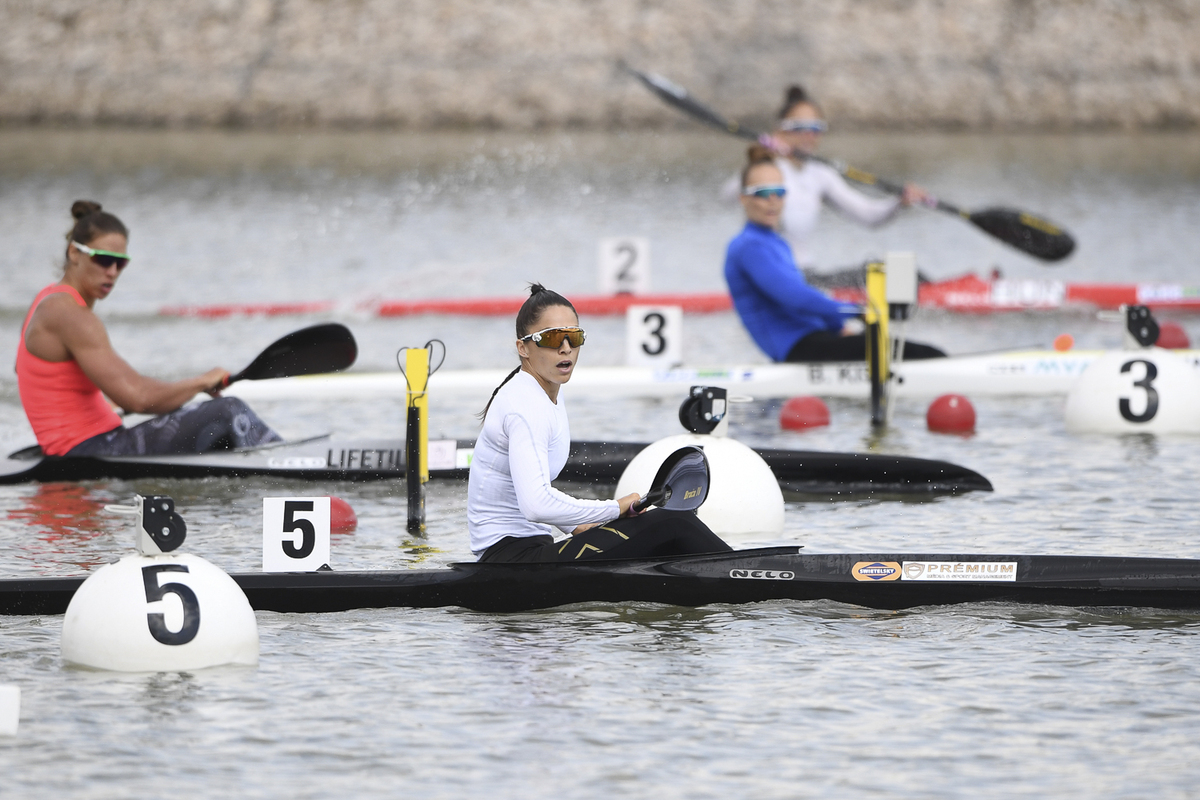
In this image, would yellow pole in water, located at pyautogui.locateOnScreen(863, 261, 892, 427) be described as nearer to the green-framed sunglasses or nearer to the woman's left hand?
the woman's left hand

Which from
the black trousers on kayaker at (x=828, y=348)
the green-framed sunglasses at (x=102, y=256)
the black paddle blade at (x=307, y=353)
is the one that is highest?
the green-framed sunglasses at (x=102, y=256)

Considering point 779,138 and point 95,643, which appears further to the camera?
point 779,138

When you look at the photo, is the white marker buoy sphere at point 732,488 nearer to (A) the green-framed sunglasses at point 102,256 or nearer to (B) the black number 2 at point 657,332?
(A) the green-framed sunglasses at point 102,256

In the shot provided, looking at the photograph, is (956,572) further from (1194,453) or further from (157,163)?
(157,163)

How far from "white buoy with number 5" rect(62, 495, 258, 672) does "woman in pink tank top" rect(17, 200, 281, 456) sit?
2611 mm

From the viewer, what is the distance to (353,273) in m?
18.6

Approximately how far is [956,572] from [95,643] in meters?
2.79

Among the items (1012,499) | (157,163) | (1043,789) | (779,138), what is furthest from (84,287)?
(157,163)

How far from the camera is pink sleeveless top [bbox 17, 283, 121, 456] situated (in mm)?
8016

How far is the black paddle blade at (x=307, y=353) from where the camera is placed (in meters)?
8.15

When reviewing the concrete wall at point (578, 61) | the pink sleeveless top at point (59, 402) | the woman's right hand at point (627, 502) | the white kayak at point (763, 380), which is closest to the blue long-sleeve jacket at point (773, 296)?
the white kayak at point (763, 380)

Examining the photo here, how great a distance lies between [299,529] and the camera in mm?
6020

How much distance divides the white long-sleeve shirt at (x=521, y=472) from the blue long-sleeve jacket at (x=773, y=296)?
14.6 ft

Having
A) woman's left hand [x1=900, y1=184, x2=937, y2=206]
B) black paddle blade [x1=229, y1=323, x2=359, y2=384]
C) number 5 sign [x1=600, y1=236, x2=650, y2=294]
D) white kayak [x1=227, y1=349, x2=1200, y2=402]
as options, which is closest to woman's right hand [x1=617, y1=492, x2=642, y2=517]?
black paddle blade [x1=229, y1=323, x2=359, y2=384]
